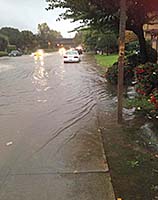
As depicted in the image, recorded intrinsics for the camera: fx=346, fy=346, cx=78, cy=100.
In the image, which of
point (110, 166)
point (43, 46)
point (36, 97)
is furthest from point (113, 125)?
point (43, 46)

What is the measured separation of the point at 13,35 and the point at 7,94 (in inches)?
3875

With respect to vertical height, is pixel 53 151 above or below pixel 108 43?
above

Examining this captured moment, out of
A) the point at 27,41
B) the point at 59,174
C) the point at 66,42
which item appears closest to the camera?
the point at 59,174

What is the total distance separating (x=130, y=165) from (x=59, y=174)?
1.16 m

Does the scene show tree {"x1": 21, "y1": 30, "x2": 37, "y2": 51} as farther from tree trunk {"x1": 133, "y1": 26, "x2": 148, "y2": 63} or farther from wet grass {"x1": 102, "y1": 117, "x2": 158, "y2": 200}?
wet grass {"x1": 102, "y1": 117, "x2": 158, "y2": 200}

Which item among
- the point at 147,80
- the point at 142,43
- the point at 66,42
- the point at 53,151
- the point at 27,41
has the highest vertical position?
the point at 142,43

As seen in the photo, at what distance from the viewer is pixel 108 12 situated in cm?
1473

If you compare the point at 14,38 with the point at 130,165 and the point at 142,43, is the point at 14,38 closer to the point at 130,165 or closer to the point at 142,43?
the point at 142,43

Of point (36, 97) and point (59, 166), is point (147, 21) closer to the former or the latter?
point (36, 97)

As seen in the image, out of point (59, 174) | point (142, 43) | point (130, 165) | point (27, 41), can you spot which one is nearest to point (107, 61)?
point (142, 43)

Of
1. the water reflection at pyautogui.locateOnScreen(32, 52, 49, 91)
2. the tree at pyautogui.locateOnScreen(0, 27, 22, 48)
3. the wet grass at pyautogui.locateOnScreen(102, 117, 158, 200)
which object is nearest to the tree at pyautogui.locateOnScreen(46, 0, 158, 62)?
the water reflection at pyautogui.locateOnScreen(32, 52, 49, 91)

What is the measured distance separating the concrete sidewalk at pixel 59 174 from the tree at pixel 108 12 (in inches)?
324

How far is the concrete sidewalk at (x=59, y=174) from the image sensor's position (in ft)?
15.1

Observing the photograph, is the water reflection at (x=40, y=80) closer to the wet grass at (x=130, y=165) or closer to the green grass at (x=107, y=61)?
the green grass at (x=107, y=61)
